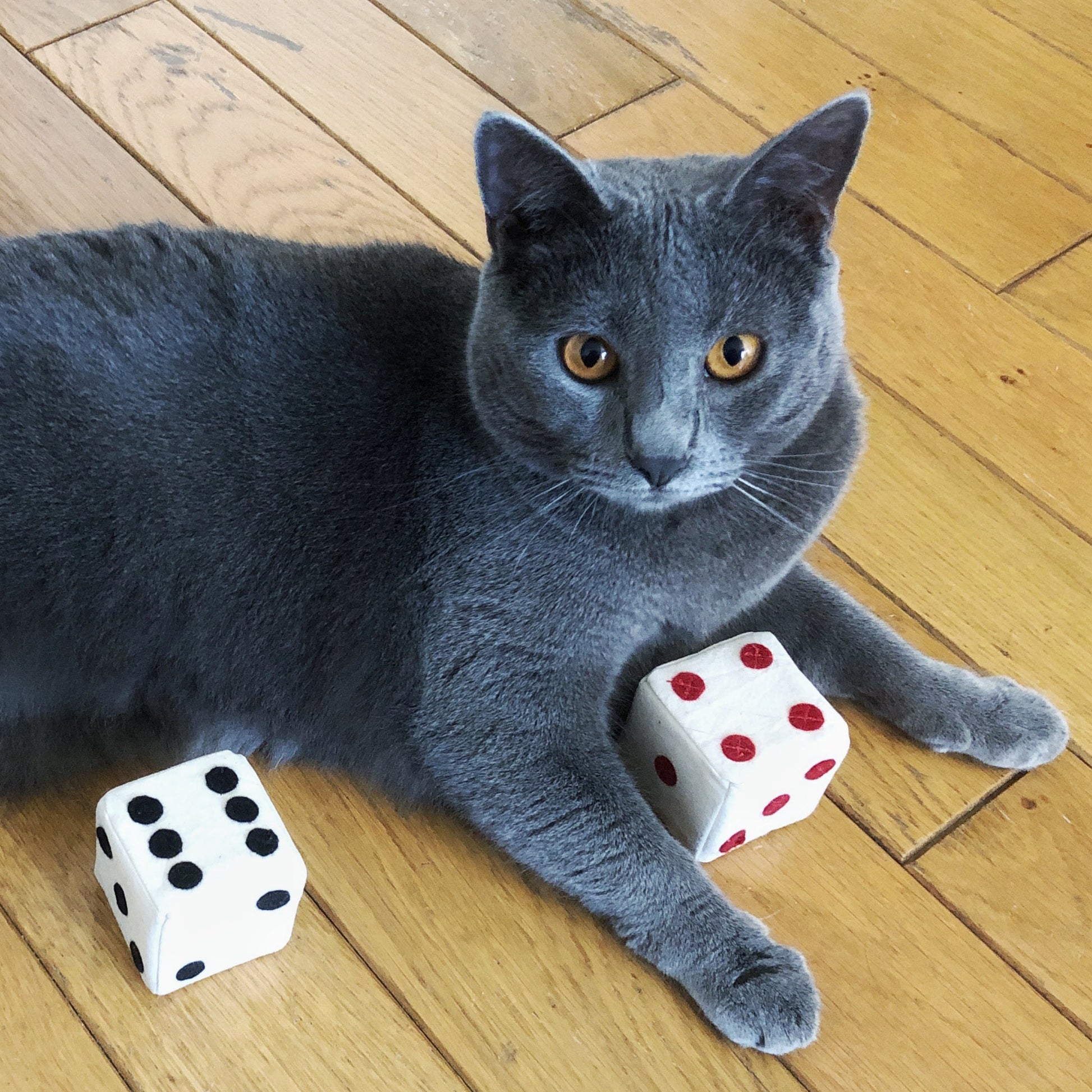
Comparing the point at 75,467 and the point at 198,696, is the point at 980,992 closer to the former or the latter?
the point at 198,696

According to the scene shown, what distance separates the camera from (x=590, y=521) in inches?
44.6

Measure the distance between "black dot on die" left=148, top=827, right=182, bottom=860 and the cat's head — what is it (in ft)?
1.46

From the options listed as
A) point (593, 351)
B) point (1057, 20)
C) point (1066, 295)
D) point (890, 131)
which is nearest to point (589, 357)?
point (593, 351)

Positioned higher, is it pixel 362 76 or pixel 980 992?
pixel 362 76

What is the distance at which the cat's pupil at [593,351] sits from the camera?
101cm

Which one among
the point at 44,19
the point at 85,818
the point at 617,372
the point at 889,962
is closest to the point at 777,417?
the point at 617,372

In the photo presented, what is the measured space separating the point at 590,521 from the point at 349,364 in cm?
26

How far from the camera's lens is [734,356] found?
1017 mm

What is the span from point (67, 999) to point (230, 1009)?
14cm

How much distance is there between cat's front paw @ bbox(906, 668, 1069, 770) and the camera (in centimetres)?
130

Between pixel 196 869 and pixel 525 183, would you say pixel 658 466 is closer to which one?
pixel 525 183

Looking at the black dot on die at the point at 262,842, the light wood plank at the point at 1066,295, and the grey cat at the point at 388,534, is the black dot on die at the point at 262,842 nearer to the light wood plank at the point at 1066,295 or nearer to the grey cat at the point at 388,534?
the grey cat at the point at 388,534

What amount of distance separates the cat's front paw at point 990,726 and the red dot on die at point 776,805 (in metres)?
0.20

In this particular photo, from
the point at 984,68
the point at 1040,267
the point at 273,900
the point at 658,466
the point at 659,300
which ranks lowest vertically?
the point at 273,900
